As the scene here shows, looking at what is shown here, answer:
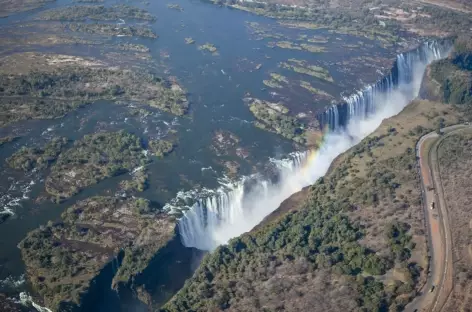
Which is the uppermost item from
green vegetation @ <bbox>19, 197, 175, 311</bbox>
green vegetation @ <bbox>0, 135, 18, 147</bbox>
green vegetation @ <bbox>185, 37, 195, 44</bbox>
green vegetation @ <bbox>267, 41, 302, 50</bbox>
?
green vegetation @ <bbox>267, 41, 302, 50</bbox>

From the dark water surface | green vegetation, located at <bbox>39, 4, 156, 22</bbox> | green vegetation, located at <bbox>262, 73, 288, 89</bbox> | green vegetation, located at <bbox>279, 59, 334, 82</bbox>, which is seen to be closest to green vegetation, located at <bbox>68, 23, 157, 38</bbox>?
the dark water surface

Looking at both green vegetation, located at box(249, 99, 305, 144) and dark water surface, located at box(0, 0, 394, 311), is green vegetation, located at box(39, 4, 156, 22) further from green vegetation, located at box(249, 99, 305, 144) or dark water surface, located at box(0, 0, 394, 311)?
green vegetation, located at box(249, 99, 305, 144)

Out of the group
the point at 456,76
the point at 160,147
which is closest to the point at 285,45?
the point at 456,76

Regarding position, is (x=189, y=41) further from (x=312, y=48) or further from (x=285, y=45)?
(x=312, y=48)

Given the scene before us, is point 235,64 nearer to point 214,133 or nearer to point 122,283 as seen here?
point 214,133

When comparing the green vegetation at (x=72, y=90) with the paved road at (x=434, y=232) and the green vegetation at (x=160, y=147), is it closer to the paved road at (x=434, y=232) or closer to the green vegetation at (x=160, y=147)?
the green vegetation at (x=160, y=147)

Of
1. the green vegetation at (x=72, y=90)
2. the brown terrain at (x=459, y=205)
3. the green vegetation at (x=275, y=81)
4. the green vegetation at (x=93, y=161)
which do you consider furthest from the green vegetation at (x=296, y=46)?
the green vegetation at (x=93, y=161)
